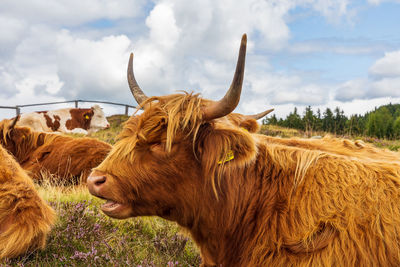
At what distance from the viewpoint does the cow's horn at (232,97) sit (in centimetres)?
232

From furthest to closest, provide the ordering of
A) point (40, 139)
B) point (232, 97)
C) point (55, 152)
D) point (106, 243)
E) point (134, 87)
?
→ point (40, 139) < point (55, 152) < point (106, 243) < point (134, 87) < point (232, 97)

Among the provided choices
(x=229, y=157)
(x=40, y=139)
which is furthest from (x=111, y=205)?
(x=40, y=139)

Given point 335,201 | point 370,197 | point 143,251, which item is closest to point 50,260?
point 143,251

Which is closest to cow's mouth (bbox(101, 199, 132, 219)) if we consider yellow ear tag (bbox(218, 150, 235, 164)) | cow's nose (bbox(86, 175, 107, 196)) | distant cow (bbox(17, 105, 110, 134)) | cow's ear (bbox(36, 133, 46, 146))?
cow's nose (bbox(86, 175, 107, 196))

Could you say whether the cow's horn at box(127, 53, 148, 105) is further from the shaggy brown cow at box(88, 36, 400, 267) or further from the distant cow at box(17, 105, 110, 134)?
the distant cow at box(17, 105, 110, 134)

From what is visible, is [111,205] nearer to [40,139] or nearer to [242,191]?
[242,191]

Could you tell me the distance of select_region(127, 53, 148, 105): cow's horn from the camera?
3.57 meters

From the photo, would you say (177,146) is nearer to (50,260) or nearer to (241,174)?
(241,174)

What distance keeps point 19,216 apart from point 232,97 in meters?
2.33

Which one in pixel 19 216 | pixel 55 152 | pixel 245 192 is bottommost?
pixel 19 216

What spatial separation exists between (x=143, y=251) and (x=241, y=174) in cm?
172

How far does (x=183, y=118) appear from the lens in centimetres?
282

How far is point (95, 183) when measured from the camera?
2.72 m

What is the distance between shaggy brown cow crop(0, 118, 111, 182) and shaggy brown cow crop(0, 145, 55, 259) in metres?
3.56
